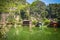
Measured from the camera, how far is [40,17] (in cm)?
232

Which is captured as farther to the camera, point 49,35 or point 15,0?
point 15,0

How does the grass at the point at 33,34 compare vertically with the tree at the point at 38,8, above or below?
below

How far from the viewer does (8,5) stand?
2.40 meters

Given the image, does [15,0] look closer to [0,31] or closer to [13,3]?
[13,3]

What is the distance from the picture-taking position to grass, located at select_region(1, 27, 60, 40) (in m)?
2.26

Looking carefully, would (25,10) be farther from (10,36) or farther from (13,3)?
(10,36)

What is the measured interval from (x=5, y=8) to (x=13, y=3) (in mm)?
129

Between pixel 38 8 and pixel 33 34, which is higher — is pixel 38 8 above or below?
above

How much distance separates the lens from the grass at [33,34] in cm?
226

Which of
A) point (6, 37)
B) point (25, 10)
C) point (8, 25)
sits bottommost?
point (6, 37)

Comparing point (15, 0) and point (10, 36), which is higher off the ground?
point (15, 0)

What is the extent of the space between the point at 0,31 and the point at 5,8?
32 cm

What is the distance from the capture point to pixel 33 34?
2324 mm

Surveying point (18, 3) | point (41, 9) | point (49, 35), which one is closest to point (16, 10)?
point (18, 3)
